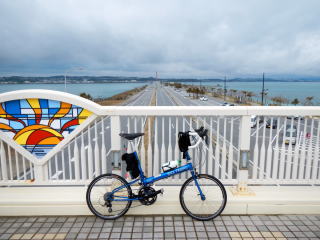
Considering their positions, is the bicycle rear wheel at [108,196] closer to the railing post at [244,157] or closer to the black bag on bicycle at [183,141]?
the black bag on bicycle at [183,141]

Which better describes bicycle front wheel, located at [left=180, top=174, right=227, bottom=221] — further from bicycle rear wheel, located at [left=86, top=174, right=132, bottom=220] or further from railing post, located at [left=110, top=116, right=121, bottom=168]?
railing post, located at [left=110, top=116, right=121, bottom=168]

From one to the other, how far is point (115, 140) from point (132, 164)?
0.58 m

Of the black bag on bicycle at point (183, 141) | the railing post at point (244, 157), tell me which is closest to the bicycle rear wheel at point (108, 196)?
the black bag on bicycle at point (183, 141)

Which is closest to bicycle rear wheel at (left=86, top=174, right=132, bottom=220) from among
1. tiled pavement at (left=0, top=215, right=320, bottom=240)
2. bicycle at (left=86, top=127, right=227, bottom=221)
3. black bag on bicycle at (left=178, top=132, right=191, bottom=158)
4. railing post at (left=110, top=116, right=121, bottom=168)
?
bicycle at (left=86, top=127, right=227, bottom=221)

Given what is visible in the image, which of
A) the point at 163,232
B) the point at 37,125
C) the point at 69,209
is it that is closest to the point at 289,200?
the point at 163,232

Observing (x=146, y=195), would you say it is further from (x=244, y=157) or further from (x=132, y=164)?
(x=244, y=157)

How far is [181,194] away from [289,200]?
5.32 ft

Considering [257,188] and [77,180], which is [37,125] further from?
[257,188]

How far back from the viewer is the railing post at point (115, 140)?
379cm

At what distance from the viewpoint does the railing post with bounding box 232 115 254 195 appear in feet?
12.5

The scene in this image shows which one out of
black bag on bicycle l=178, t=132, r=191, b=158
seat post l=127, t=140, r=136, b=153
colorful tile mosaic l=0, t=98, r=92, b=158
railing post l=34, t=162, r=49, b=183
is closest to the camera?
black bag on bicycle l=178, t=132, r=191, b=158

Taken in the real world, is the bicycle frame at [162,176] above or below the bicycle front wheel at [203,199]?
A: above

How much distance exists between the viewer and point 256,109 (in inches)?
147

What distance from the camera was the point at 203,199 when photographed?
11.6ft
